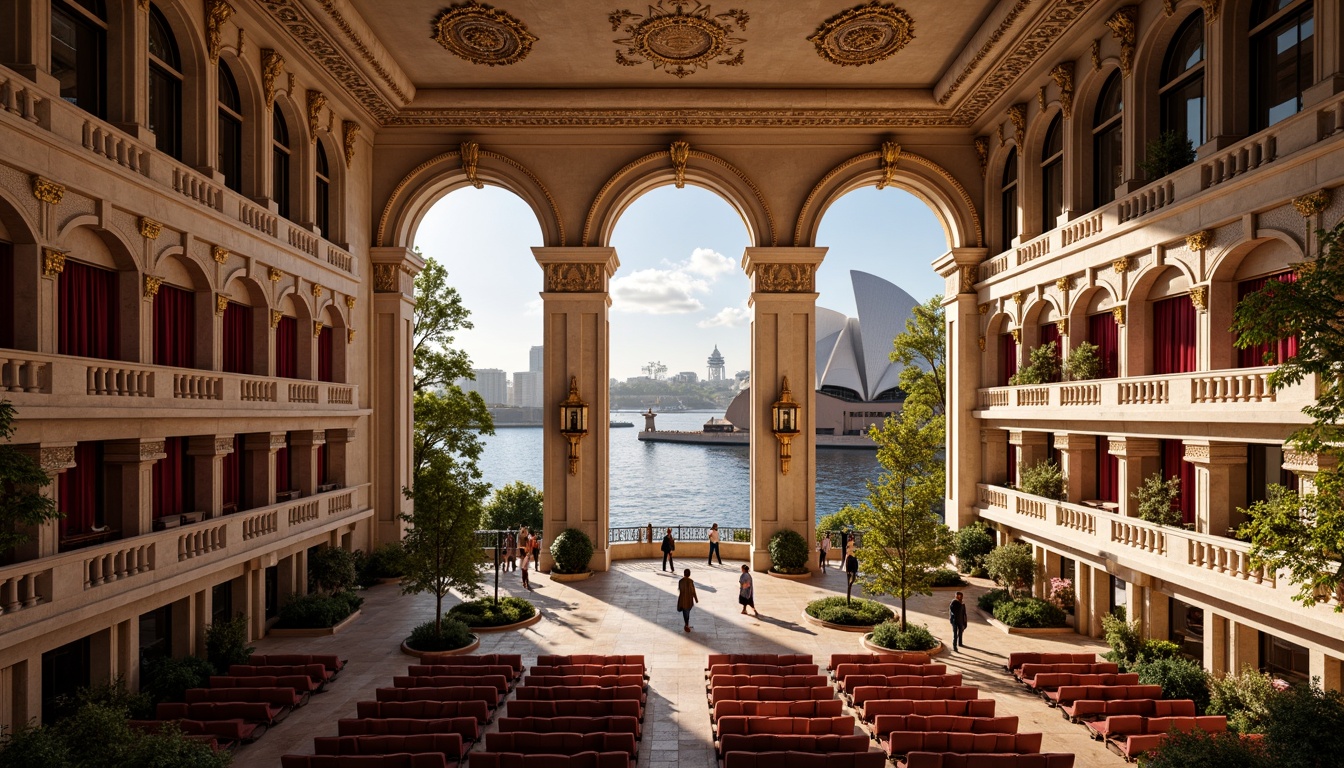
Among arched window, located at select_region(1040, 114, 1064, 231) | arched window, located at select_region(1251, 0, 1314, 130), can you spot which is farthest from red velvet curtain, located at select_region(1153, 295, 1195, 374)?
arched window, located at select_region(1040, 114, 1064, 231)

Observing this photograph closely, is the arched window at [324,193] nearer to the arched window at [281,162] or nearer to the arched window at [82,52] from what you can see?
the arched window at [281,162]

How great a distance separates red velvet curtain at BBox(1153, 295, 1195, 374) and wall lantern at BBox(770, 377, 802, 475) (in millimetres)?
10734

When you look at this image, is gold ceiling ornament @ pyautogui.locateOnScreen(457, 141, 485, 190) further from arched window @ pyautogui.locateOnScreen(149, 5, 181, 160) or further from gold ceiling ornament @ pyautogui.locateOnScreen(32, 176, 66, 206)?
gold ceiling ornament @ pyautogui.locateOnScreen(32, 176, 66, 206)

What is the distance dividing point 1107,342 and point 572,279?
1636cm

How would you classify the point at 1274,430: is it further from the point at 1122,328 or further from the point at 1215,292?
the point at 1122,328

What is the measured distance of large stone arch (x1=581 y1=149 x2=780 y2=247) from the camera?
2505cm

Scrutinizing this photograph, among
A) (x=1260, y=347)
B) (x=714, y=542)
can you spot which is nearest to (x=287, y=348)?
(x=714, y=542)

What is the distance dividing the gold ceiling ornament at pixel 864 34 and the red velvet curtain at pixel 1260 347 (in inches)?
436

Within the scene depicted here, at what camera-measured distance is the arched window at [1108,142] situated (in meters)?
18.3

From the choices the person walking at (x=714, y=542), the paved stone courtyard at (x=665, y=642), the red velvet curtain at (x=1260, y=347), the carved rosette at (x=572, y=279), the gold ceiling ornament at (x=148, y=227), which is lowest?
the paved stone courtyard at (x=665, y=642)

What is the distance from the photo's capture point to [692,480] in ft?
283

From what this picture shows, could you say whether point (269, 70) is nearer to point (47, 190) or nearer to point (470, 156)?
point (470, 156)

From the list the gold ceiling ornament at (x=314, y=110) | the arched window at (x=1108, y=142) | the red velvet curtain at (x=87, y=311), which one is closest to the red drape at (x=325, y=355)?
the gold ceiling ornament at (x=314, y=110)

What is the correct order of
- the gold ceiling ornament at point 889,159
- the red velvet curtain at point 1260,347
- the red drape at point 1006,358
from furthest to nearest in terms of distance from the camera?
the gold ceiling ornament at point 889,159 < the red drape at point 1006,358 < the red velvet curtain at point 1260,347
